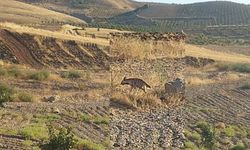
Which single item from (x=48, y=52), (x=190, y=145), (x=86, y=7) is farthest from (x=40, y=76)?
(x=86, y=7)

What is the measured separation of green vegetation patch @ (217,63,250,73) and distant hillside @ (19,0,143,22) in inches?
2788

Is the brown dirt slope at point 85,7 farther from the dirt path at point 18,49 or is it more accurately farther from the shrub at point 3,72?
the shrub at point 3,72

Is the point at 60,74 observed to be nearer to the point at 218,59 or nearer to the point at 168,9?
the point at 218,59

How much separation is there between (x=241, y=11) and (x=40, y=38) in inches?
3528

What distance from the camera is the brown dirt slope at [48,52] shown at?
3906cm

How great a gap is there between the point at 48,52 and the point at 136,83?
2237 cm

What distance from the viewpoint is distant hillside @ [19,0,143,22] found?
126 meters

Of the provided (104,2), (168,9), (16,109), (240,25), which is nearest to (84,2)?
(104,2)

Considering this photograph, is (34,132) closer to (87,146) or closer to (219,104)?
(87,146)

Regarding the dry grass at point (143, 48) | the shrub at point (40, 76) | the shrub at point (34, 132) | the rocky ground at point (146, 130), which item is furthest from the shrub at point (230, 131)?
the shrub at point (40, 76)

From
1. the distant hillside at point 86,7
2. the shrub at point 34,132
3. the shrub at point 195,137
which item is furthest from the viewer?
the distant hillside at point 86,7

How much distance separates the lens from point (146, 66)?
18594 mm

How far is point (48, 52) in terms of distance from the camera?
1588 inches

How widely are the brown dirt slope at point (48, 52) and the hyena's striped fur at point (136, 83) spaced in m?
20.0
